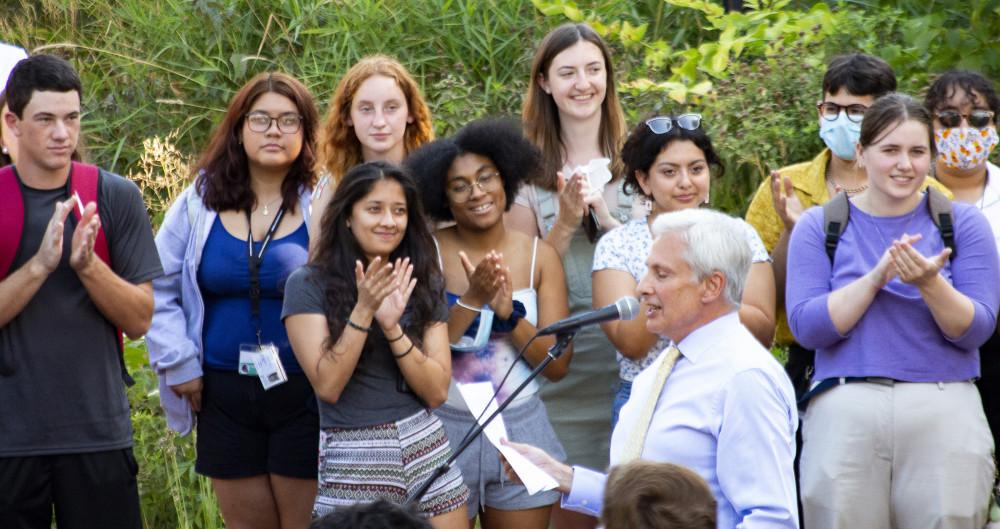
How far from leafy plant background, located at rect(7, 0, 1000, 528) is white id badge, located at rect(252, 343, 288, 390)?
5.78 feet

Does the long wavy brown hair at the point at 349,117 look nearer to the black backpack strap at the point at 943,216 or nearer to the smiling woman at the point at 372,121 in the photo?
the smiling woman at the point at 372,121

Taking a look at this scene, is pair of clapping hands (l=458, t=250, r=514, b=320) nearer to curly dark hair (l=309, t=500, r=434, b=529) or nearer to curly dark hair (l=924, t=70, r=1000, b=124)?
curly dark hair (l=924, t=70, r=1000, b=124)

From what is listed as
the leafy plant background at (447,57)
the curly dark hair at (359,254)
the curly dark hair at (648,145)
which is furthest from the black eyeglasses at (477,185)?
the leafy plant background at (447,57)

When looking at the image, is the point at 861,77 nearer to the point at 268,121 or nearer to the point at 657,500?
the point at 268,121

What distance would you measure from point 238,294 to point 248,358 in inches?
10.6

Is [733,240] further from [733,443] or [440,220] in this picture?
[440,220]

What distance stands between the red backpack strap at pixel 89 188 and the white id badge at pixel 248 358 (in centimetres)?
60

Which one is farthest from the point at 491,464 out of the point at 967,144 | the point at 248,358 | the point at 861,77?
the point at 967,144

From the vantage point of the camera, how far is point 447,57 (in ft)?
31.6

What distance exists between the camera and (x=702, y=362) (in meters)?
3.72

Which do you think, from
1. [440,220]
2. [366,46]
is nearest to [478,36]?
[366,46]

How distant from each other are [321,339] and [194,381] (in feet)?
2.76

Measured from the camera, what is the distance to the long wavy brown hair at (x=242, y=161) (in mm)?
5543

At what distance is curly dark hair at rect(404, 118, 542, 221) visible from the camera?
5.37m
